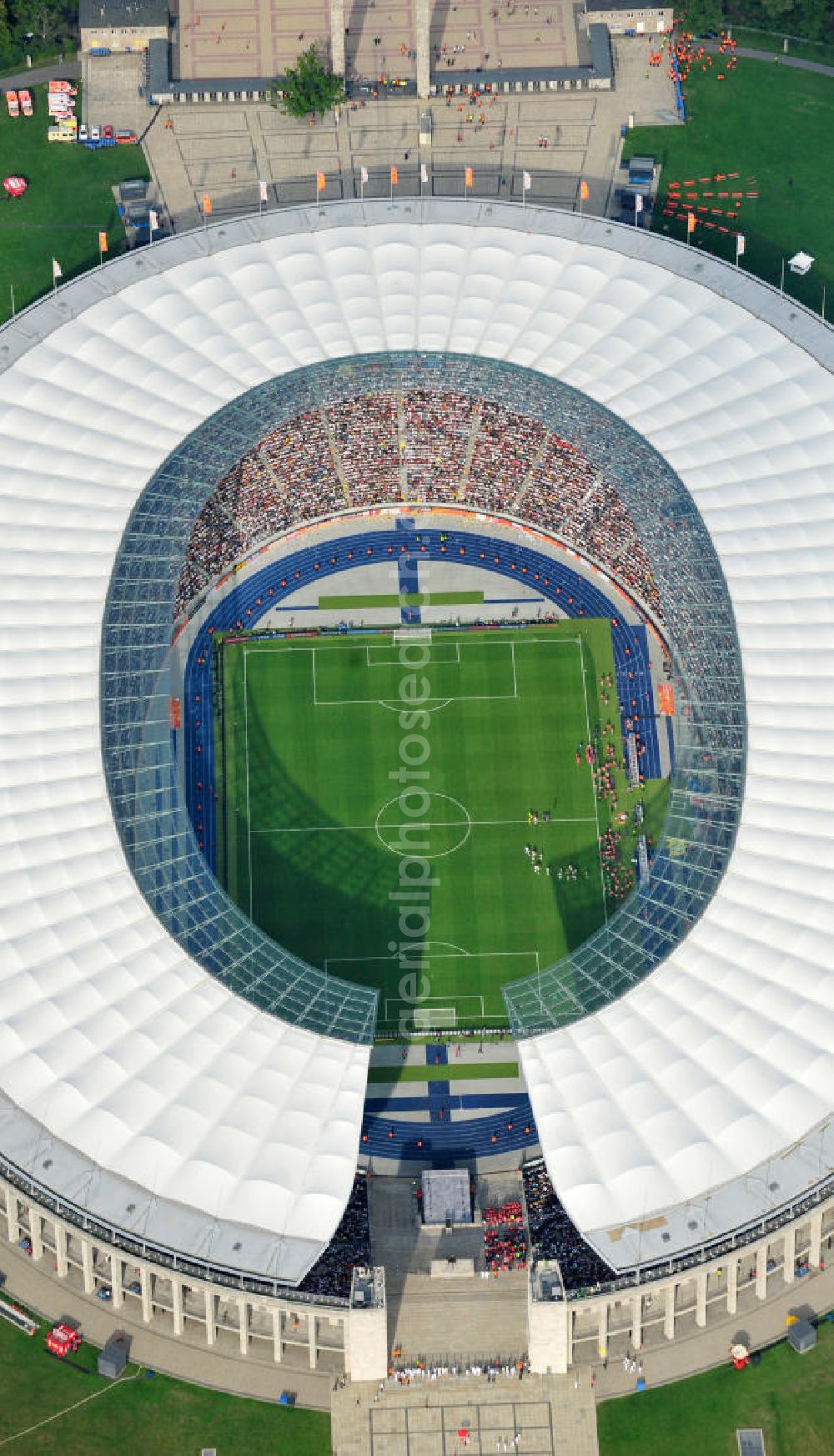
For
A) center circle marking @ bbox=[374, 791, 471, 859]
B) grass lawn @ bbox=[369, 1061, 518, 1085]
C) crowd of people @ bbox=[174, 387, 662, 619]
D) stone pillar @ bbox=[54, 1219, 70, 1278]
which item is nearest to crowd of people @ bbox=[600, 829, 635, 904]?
center circle marking @ bbox=[374, 791, 471, 859]

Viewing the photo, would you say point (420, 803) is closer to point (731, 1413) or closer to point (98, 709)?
point (98, 709)

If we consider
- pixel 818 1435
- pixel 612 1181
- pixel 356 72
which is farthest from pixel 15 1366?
pixel 356 72

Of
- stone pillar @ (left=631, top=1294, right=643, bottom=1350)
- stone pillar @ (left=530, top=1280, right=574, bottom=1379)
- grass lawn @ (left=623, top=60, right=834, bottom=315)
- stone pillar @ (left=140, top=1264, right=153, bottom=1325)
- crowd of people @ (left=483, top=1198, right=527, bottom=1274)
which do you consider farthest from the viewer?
grass lawn @ (left=623, top=60, right=834, bottom=315)

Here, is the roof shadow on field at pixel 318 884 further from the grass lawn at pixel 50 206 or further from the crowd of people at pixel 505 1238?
the grass lawn at pixel 50 206

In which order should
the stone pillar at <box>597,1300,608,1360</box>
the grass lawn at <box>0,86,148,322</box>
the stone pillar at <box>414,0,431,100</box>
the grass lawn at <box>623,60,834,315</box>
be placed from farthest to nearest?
1. the grass lawn at <box>623,60,834,315</box>
2. the grass lawn at <box>0,86,148,322</box>
3. the stone pillar at <box>414,0,431,100</box>
4. the stone pillar at <box>597,1300,608,1360</box>

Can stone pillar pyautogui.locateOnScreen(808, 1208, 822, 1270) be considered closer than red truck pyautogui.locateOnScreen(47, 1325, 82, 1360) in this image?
No

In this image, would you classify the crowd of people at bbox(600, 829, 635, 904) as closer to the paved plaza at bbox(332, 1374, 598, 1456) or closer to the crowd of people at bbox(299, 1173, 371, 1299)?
the crowd of people at bbox(299, 1173, 371, 1299)

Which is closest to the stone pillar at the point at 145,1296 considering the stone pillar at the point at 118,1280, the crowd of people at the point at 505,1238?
the stone pillar at the point at 118,1280
